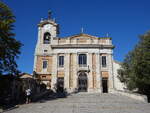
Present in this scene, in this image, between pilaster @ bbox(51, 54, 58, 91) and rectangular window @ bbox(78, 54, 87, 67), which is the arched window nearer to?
pilaster @ bbox(51, 54, 58, 91)

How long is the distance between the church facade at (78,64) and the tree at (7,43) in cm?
1329

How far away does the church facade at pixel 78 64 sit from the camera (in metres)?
31.0

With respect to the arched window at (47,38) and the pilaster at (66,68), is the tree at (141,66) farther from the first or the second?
the arched window at (47,38)

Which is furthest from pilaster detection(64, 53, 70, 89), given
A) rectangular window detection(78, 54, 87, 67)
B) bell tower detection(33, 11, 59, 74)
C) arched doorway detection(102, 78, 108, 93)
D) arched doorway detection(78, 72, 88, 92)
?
arched doorway detection(102, 78, 108, 93)

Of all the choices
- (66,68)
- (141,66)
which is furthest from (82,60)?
(141,66)

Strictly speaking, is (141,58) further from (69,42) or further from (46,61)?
(46,61)

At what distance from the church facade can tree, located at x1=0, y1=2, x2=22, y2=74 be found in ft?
43.6

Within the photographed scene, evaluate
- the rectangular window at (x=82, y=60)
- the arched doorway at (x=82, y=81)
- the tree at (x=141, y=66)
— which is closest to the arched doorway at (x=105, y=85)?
the arched doorway at (x=82, y=81)

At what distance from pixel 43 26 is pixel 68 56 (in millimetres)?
8493

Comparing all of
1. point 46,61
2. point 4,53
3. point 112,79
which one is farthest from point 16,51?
point 112,79

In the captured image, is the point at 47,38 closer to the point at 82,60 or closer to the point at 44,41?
the point at 44,41

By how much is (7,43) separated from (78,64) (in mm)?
16297

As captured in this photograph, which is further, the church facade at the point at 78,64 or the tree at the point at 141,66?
the church facade at the point at 78,64

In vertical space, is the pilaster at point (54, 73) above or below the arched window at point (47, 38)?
below
